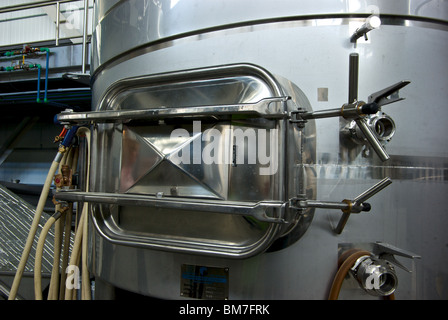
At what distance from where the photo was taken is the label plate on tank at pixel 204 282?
0.84 m

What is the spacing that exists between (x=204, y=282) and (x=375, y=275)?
0.46m

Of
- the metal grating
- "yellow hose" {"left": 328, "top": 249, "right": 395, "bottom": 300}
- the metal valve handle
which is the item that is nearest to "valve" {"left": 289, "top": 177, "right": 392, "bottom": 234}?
the metal valve handle

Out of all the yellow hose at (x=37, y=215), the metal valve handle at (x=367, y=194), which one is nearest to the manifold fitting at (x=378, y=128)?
the metal valve handle at (x=367, y=194)

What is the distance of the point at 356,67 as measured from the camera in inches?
29.5

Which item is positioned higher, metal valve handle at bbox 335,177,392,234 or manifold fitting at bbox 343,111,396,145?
manifold fitting at bbox 343,111,396,145

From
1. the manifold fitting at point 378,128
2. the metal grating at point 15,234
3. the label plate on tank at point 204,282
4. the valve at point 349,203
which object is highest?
the manifold fitting at point 378,128


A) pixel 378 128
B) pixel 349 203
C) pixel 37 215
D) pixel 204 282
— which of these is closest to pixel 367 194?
pixel 349 203

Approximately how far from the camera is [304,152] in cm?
80

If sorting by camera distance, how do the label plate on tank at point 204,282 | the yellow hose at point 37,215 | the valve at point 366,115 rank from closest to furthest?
the valve at point 366,115, the label plate on tank at point 204,282, the yellow hose at point 37,215

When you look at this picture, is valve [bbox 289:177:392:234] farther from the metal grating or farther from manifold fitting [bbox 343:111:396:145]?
the metal grating

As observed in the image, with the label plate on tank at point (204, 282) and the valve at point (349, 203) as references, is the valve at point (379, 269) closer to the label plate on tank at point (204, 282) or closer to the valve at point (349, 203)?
the valve at point (349, 203)

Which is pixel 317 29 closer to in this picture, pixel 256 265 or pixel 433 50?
pixel 433 50

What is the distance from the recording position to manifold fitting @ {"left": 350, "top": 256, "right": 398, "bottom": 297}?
0.74 meters

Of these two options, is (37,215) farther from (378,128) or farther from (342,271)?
(378,128)
